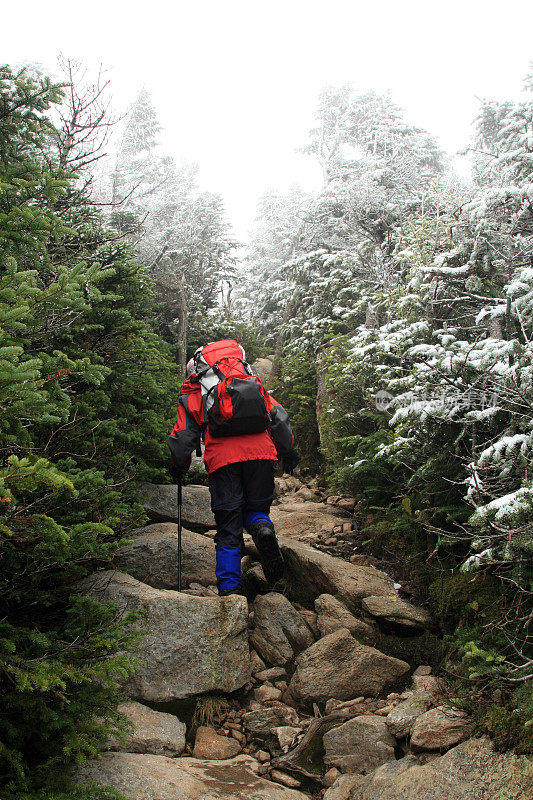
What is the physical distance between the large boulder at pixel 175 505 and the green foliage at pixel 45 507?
131 cm

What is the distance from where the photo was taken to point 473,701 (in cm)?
336

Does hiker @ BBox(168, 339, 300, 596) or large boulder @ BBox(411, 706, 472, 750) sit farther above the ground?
hiker @ BBox(168, 339, 300, 596)

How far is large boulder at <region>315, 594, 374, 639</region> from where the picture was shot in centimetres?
491

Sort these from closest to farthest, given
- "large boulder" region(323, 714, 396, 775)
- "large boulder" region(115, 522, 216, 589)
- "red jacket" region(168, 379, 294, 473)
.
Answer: "large boulder" region(323, 714, 396, 775), "red jacket" region(168, 379, 294, 473), "large boulder" region(115, 522, 216, 589)

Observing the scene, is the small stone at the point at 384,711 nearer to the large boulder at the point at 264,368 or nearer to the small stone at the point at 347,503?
the small stone at the point at 347,503

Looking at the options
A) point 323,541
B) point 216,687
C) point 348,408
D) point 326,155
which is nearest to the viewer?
point 216,687

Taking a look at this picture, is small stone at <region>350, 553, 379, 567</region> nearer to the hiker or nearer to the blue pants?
the hiker

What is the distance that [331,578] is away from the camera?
5453 mm

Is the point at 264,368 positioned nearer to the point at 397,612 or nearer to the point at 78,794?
the point at 397,612

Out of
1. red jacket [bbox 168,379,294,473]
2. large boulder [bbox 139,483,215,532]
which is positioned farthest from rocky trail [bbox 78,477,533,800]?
red jacket [bbox 168,379,294,473]

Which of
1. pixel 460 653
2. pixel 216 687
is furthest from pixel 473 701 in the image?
pixel 216 687

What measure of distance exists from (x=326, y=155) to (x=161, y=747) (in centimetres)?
2683

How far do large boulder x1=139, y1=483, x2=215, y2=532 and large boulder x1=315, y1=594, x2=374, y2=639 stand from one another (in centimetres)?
254

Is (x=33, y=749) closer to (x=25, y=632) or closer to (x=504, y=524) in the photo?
(x=25, y=632)
